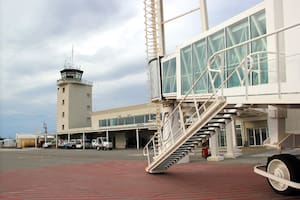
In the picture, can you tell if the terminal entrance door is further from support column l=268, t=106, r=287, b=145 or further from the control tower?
the control tower

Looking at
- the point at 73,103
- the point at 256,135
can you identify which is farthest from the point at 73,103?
the point at 256,135

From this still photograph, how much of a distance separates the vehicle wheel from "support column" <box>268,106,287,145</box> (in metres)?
0.51

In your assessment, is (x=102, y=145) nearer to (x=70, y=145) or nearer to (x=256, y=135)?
(x=70, y=145)

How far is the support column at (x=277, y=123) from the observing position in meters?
9.28

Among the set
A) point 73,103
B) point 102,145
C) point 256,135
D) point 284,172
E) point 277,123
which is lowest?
point 102,145

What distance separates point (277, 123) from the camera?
30.6 feet

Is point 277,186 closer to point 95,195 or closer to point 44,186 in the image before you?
point 95,195

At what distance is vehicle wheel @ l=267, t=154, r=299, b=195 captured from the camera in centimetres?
849

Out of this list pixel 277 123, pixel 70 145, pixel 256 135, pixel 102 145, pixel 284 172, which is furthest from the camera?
pixel 70 145

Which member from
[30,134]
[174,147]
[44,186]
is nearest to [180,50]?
[174,147]

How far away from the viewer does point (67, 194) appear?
428 inches

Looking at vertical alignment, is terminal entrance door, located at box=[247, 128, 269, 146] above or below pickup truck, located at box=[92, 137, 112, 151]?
above

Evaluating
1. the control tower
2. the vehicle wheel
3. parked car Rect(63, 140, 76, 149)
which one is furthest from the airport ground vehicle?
the control tower

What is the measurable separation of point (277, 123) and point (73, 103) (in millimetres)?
64437
